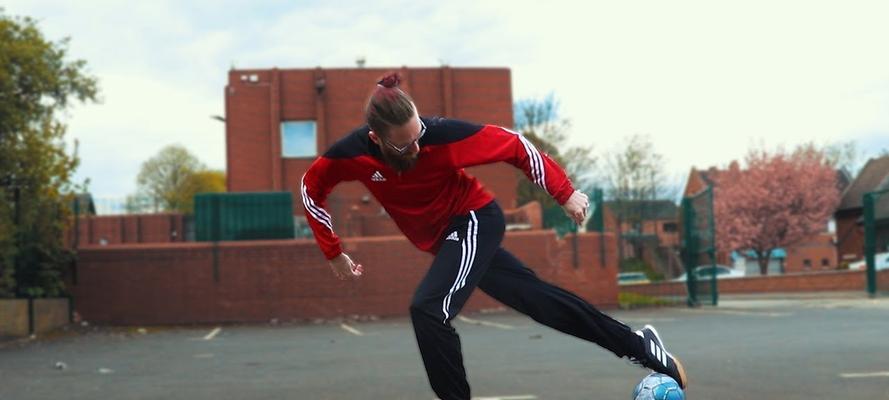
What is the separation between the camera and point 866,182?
5462 cm

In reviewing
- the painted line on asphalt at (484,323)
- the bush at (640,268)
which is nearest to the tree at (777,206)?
the bush at (640,268)

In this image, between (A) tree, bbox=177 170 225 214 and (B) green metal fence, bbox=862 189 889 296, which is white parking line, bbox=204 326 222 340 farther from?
(A) tree, bbox=177 170 225 214

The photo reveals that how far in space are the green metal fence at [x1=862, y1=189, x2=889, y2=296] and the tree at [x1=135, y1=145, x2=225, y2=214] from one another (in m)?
48.3

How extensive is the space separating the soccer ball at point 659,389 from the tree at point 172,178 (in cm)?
6104

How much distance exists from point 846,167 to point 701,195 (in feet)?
151

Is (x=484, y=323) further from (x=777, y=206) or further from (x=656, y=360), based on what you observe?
(x=777, y=206)

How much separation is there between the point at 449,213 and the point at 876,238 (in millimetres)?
22451

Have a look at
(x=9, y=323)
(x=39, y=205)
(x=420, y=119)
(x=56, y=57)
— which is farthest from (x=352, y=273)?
(x=56, y=57)

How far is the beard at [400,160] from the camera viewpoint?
14.3ft

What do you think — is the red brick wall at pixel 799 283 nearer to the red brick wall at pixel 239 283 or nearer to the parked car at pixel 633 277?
the parked car at pixel 633 277

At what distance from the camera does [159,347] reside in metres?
13.3

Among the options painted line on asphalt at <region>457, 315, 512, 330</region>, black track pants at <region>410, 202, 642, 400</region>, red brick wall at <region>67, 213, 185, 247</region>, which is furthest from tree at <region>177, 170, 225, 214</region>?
black track pants at <region>410, 202, 642, 400</region>

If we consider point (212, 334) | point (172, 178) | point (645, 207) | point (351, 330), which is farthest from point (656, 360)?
point (172, 178)

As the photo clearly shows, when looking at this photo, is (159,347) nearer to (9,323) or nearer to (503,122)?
(9,323)
